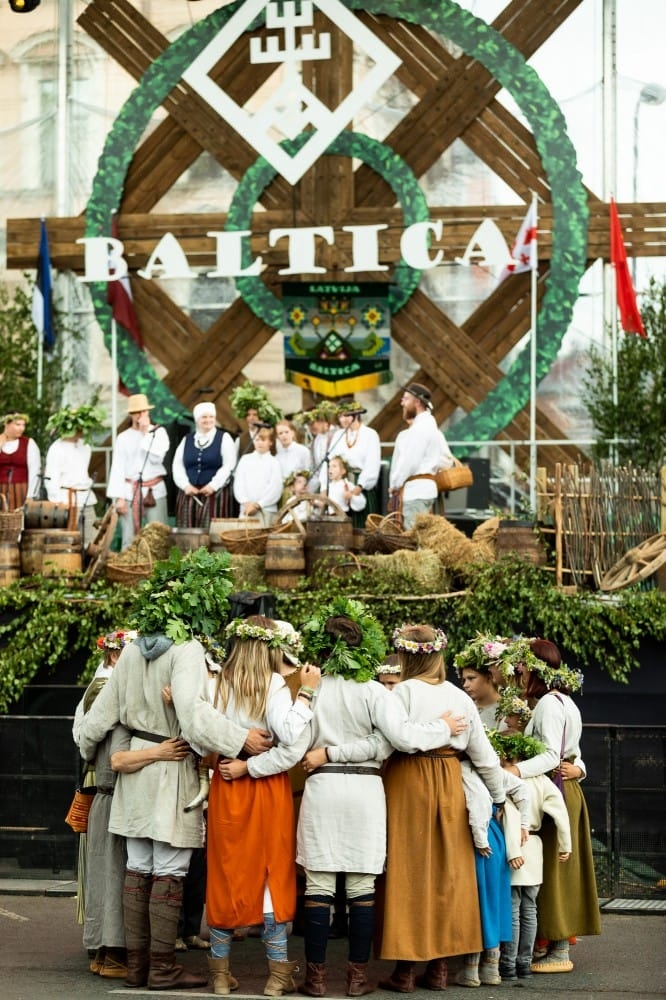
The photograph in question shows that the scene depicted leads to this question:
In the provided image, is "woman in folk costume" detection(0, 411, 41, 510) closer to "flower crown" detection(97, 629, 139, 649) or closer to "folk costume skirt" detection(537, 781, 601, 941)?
"flower crown" detection(97, 629, 139, 649)

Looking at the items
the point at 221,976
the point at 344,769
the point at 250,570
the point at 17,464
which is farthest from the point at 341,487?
the point at 221,976

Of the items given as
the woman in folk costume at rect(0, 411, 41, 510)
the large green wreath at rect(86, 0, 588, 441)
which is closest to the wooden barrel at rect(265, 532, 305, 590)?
the woman in folk costume at rect(0, 411, 41, 510)

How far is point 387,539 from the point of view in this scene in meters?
12.9

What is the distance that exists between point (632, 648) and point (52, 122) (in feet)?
34.2

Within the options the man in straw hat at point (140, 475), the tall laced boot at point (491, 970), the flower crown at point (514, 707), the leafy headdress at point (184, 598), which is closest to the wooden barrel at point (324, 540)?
the man in straw hat at point (140, 475)

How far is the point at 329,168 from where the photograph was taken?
17.9m

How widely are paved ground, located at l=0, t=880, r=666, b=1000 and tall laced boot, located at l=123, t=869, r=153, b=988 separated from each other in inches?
3.7

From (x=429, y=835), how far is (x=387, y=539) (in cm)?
567

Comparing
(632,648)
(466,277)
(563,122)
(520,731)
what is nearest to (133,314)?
(466,277)

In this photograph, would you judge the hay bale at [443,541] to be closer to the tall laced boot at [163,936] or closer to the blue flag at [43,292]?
the tall laced boot at [163,936]

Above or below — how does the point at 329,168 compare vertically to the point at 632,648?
above

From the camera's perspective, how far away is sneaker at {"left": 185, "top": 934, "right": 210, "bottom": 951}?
8.36 m

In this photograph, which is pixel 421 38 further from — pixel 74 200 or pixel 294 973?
pixel 294 973

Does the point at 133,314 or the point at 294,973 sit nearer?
the point at 294,973
